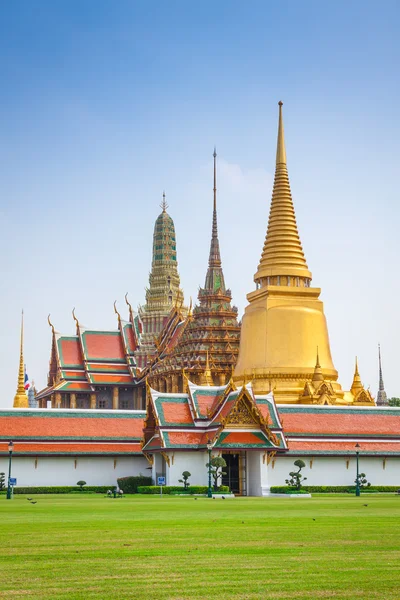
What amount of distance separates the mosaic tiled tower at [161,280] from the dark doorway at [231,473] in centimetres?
5242

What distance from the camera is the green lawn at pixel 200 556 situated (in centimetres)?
1160

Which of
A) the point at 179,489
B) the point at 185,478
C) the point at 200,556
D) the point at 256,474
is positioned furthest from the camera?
the point at 256,474

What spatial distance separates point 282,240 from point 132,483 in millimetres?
23870

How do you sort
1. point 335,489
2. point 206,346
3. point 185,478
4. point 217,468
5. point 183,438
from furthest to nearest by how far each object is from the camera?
1. point 206,346
2. point 183,438
3. point 335,489
4. point 185,478
5. point 217,468

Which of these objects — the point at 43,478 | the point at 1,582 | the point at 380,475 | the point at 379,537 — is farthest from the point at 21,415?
the point at 1,582

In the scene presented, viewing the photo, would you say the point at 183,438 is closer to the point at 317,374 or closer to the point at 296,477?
the point at 296,477

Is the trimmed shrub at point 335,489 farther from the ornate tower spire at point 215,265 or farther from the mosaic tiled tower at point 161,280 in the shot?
the mosaic tiled tower at point 161,280

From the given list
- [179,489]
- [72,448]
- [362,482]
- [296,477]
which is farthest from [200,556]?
[72,448]

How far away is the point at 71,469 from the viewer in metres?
46.7

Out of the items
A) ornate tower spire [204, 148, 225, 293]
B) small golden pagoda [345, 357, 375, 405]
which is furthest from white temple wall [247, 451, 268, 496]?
ornate tower spire [204, 148, 225, 293]

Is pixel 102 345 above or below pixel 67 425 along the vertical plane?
above

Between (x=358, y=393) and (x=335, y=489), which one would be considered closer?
(x=335, y=489)

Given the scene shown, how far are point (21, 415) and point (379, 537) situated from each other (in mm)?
32561

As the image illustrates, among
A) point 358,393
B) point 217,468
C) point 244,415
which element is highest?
point 358,393
